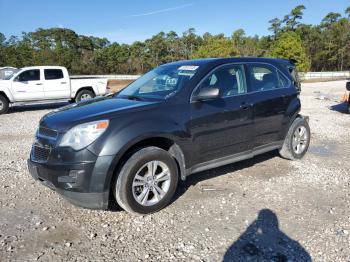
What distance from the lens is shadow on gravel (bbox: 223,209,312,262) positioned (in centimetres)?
324

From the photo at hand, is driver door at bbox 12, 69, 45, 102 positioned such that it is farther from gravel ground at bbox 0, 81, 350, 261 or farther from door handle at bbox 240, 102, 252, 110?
door handle at bbox 240, 102, 252, 110

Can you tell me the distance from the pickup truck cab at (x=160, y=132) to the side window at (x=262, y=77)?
16mm

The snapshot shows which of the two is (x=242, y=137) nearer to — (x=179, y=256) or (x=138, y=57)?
(x=179, y=256)

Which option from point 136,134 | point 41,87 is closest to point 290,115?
point 136,134

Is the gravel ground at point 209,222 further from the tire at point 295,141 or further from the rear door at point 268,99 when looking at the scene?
the rear door at point 268,99

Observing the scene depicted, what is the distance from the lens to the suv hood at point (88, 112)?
3857 mm

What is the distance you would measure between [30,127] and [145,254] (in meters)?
7.90

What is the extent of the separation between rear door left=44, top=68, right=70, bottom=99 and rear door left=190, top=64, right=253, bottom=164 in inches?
423

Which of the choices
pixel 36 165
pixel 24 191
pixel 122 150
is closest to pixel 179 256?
pixel 122 150

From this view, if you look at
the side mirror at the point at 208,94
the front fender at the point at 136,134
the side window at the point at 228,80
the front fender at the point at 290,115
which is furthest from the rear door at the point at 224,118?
the front fender at the point at 290,115

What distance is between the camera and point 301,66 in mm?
43969

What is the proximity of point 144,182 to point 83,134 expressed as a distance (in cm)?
91

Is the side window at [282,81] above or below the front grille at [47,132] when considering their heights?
above

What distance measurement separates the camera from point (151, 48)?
80812 millimetres
